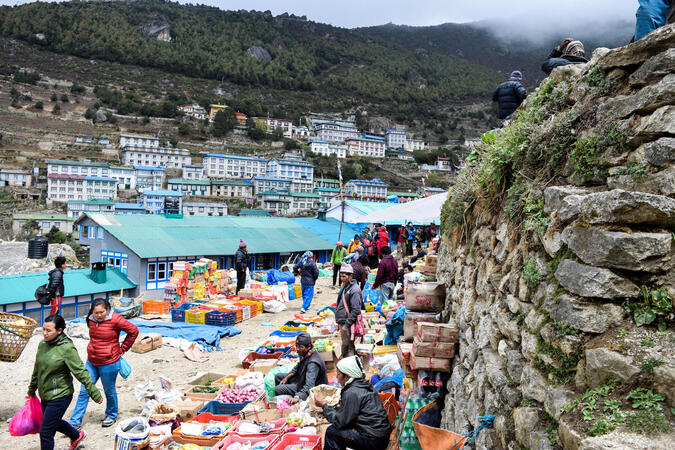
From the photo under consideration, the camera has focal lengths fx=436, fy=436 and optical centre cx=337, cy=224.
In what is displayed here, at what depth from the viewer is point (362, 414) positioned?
3.48 metres

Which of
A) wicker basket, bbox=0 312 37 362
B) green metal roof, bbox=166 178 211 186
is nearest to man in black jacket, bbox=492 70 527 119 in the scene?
wicker basket, bbox=0 312 37 362

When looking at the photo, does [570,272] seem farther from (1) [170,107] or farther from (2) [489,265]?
(1) [170,107]

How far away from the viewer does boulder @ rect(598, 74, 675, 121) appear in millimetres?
1995

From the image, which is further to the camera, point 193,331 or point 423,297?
point 193,331

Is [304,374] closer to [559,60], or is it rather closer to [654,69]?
[654,69]

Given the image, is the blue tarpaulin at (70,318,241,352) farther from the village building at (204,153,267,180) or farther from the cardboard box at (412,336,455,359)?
the village building at (204,153,267,180)

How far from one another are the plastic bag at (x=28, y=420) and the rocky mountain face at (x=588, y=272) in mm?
3799

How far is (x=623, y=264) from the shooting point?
1.85m

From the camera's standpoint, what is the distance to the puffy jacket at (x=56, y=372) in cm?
403

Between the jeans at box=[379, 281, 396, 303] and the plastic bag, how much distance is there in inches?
239

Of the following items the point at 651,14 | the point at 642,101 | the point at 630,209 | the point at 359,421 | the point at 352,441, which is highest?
the point at 651,14

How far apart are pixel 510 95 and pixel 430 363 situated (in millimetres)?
3750

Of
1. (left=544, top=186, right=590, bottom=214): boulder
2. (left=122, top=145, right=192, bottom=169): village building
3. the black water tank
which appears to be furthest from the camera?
(left=122, top=145, right=192, bottom=169): village building

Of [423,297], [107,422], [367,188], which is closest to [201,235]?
[107,422]
